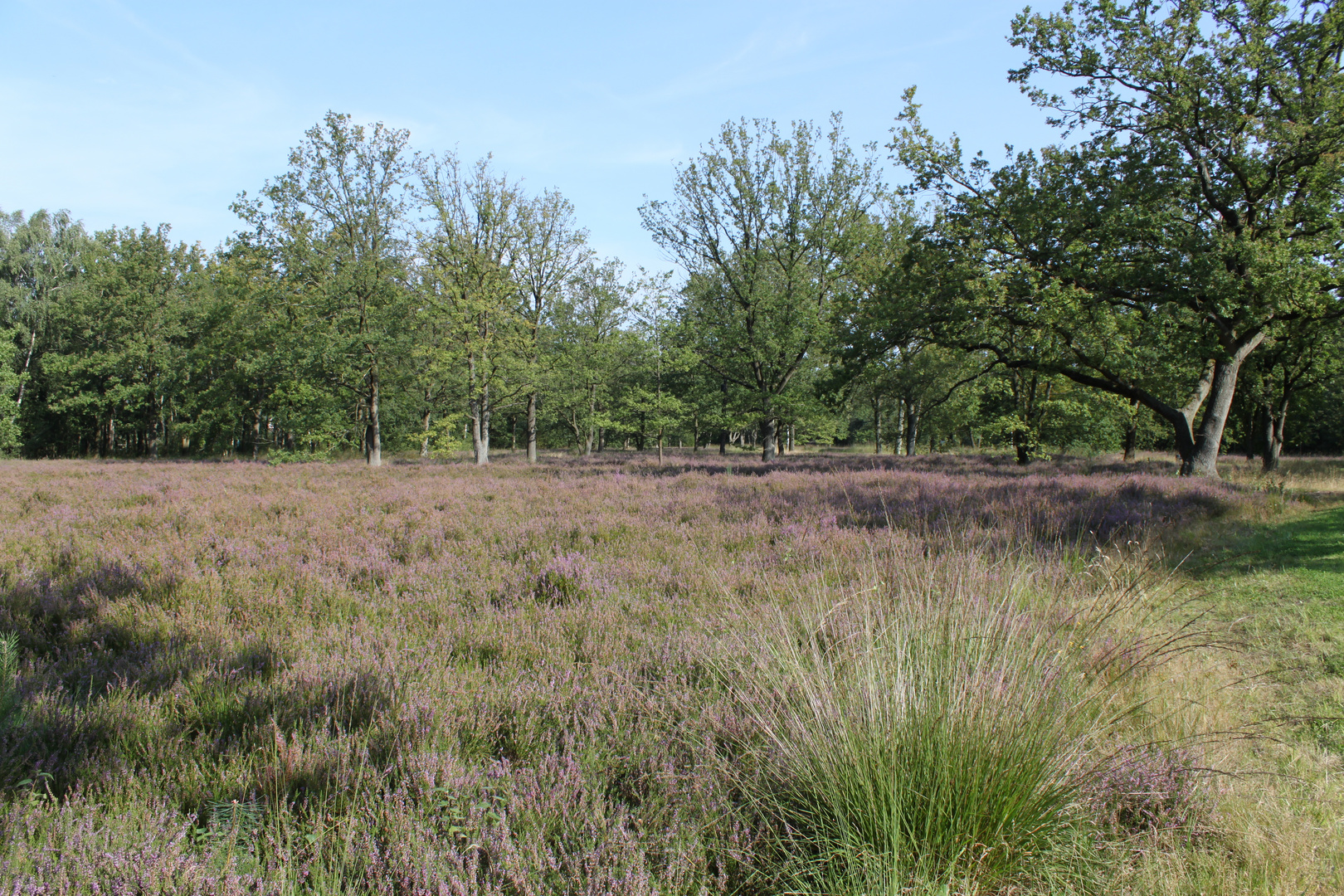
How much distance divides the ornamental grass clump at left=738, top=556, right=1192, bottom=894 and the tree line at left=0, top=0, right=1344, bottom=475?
1330cm

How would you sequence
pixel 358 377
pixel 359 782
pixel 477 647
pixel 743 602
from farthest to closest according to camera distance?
pixel 358 377 → pixel 743 602 → pixel 477 647 → pixel 359 782

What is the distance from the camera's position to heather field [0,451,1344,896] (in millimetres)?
1861

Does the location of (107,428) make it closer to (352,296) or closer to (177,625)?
(352,296)

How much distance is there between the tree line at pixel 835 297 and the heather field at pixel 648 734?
1174 centimetres

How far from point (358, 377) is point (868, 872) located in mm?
22902

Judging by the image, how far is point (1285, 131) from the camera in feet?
38.0

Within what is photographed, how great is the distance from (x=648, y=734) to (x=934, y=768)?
1.18m

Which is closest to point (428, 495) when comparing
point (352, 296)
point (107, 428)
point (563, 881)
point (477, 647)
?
point (477, 647)

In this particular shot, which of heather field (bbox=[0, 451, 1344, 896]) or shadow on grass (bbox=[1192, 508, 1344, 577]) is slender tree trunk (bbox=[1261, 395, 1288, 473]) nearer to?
shadow on grass (bbox=[1192, 508, 1344, 577])

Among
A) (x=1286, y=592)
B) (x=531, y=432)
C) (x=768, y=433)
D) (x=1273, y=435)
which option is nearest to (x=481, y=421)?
(x=531, y=432)

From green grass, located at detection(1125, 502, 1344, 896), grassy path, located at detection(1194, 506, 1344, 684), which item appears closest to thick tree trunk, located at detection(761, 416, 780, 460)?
grassy path, located at detection(1194, 506, 1344, 684)

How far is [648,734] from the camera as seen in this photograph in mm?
2559

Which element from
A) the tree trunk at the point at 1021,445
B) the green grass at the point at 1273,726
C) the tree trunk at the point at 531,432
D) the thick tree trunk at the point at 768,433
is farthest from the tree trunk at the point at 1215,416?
the tree trunk at the point at 531,432

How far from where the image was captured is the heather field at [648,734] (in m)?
1.86
